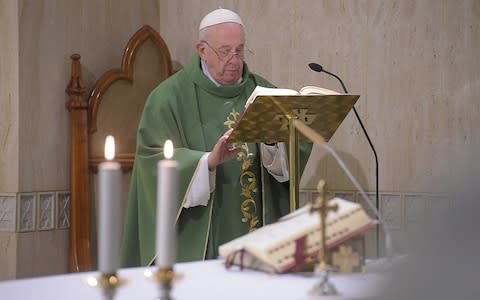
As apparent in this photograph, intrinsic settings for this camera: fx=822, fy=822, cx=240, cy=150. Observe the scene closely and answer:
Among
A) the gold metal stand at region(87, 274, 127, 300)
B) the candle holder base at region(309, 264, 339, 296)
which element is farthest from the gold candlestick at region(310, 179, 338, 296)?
the gold metal stand at region(87, 274, 127, 300)

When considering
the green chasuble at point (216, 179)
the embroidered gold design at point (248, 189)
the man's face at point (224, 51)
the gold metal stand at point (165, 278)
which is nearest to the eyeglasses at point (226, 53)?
the man's face at point (224, 51)

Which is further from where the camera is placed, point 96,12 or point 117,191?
point 96,12

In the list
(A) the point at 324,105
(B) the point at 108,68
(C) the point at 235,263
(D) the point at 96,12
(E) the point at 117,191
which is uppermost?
(D) the point at 96,12

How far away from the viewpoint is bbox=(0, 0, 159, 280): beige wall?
233 inches

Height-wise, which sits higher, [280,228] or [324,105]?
[324,105]

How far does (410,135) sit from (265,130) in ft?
6.72

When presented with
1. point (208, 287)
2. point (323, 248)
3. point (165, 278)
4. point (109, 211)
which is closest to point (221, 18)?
point (208, 287)

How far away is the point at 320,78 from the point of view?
619cm

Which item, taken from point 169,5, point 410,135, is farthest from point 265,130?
point 169,5

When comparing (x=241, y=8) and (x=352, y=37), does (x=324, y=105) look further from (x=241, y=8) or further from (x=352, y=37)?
(x=241, y=8)

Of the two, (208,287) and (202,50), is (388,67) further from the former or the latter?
(208,287)

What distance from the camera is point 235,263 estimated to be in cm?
244

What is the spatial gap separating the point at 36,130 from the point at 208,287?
4100 mm

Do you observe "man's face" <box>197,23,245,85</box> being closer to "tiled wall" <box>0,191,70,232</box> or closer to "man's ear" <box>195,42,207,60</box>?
"man's ear" <box>195,42,207,60</box>
